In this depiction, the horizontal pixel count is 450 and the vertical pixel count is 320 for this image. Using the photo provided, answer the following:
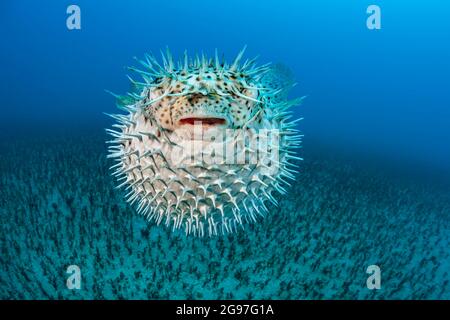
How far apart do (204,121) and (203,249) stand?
3213 millimetres

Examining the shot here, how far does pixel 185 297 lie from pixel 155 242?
3.19 ft

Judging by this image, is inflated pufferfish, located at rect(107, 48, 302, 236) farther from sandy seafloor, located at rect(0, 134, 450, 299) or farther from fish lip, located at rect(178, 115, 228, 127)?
sandy seafloor, located at rect(0, 134, 450, 299)

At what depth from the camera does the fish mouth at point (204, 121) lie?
1.24 meters

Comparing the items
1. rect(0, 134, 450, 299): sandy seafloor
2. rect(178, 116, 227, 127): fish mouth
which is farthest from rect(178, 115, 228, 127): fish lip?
rect(0, 134, 450, 299): sandy seafloor

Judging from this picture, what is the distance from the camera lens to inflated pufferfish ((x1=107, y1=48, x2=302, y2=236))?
126cm

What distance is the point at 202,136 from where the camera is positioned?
1246 mm

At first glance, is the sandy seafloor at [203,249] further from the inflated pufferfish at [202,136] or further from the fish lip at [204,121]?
the fish lip at [204,121]

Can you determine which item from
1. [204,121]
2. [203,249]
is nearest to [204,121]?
[204,121]

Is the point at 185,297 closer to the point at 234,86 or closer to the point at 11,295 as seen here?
the point at 11,295

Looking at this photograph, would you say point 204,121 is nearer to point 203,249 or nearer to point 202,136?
point 202,136

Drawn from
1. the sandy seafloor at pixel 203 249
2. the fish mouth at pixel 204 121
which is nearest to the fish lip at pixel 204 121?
the fish mouth at pixel 204 121

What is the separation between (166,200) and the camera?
157 cm

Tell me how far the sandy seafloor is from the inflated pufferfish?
7.61 ft
